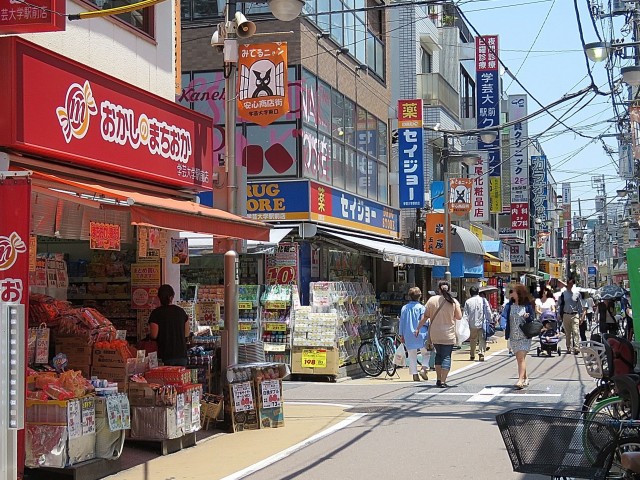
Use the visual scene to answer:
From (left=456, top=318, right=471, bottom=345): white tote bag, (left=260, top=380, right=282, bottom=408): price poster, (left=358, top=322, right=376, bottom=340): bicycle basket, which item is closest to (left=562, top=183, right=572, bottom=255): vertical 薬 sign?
(left=358, top=322, right=376, bottom=340): bicycle basket

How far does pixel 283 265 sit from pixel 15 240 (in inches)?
452

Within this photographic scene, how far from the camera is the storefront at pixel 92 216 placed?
8.23m

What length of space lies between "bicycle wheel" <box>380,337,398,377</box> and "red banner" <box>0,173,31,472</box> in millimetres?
11924

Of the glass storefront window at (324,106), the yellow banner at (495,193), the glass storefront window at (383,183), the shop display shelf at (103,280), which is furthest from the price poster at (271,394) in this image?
the yellow banner at (495,193)

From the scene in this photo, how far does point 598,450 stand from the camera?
18.1 feet

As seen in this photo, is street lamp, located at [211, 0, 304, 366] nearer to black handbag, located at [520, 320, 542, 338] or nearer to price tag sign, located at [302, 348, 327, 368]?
black handbag, located at [520, 320, 542, 338]

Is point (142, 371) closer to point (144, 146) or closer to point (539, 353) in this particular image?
point (144, 146)

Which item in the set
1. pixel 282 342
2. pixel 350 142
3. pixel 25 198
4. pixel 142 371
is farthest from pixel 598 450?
pixel 350 142

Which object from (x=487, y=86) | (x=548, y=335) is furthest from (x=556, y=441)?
(x=487, y=86)

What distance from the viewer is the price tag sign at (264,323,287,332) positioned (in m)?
17.9

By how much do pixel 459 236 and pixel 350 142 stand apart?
828 centimetres

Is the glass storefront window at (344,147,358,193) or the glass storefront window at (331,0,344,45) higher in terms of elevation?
the glass storefront window at (331,0,344,45)

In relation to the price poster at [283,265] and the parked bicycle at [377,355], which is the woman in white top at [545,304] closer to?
the parked bicycle at [377,355]

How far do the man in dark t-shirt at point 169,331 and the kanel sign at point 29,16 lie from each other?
392cm
